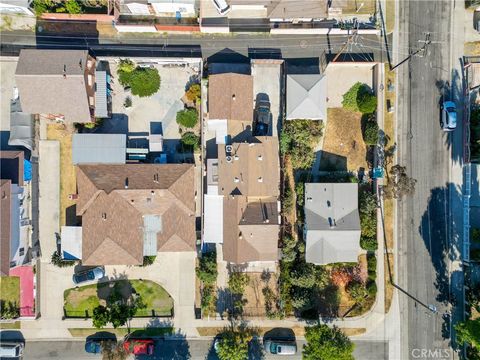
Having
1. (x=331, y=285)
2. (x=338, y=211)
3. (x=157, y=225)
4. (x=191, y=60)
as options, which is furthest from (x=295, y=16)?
(x=331, y=285)

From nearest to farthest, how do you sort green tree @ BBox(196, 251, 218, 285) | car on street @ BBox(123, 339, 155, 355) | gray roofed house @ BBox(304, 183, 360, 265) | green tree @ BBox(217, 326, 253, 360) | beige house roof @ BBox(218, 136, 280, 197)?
green tree @ BBox(217, 326, 253, 360) < beige house roof @ BBox(218, 136, 280, 197) < gray roofed house @ BBox(304, 183, 360, 265) < green tree @ BBox(196, 251, 218, 285) < car on street @ BBox(123, 339, 155, 355)

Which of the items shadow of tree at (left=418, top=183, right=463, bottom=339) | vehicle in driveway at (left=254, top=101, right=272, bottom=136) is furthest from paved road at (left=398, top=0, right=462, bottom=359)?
vehicle in driveway at (left=254, top=101, right=272, bottom=136)

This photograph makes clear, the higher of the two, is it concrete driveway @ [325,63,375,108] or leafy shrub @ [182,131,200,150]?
concrete driveway @ [325,63,375,108]

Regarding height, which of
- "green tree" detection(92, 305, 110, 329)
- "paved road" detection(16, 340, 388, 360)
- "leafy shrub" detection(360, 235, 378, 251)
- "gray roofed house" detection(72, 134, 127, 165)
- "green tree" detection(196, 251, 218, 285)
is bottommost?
"paved road" detection(16, 340, 388, 360)

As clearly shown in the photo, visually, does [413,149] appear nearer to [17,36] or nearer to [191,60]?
[191,60]

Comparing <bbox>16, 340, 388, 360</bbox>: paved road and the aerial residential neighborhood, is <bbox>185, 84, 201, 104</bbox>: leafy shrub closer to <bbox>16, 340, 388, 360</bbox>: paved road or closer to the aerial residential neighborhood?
the aerial residential neighborhood

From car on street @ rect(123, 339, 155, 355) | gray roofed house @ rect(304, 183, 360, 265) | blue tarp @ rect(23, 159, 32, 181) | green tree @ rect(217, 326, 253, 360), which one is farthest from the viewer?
car on street @ rect(123, 339, 155, 355)
